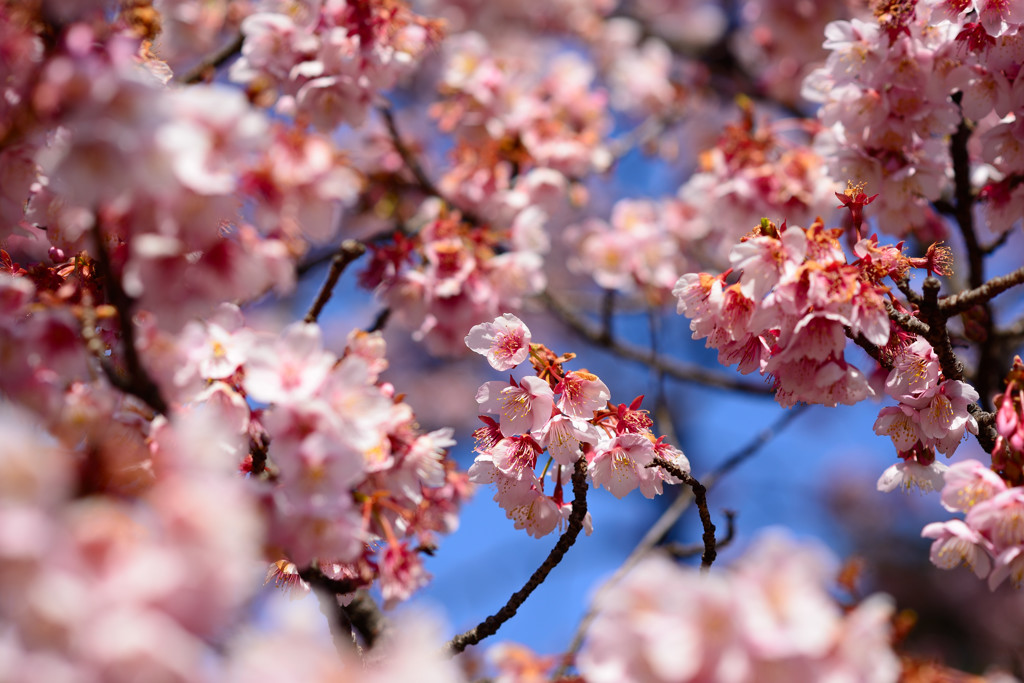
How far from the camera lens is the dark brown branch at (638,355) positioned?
381cm

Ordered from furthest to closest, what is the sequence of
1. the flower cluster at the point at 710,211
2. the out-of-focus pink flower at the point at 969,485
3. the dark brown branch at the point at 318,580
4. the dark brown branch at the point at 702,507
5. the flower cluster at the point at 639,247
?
the flower cluster at the point at 639,247 < the flower cluster at the point at 710,211 < the dark brown branch at the point at 702,507 < the out-of-focus pink flower at the point at 969,485 < the dark brown branch at the point at 318,580

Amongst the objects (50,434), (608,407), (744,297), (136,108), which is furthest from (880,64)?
(50,434)

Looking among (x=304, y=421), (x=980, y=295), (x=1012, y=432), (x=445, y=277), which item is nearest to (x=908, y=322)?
(x=980, y=295)

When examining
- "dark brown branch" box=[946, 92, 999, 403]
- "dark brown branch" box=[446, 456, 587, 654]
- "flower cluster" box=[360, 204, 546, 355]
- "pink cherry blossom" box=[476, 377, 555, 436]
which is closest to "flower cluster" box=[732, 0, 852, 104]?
"dark brown branch" box=[946, 92, 999, 403]

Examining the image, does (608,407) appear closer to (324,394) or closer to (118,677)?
(324,394)

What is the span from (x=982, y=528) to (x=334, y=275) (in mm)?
1712

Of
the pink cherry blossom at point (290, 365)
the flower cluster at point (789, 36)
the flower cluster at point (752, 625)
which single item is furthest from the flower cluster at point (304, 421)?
the flower cluster at point (789, 36)

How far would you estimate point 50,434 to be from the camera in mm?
1351

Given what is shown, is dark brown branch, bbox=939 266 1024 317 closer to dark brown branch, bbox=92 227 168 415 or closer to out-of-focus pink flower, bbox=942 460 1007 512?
out-of-focus pink flower, bbox=942 460 1007 512

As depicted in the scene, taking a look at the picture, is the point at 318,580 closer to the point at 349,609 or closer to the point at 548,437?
the point at 548,437

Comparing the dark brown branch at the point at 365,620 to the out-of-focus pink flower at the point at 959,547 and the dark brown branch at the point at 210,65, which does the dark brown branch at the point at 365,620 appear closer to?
the out-of-focus pink flower at the point at 959,547

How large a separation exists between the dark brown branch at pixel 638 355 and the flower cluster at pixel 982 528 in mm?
2077

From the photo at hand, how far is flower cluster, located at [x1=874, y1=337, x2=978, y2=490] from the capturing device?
183 cm

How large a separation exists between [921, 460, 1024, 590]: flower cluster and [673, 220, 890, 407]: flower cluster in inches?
11.2
